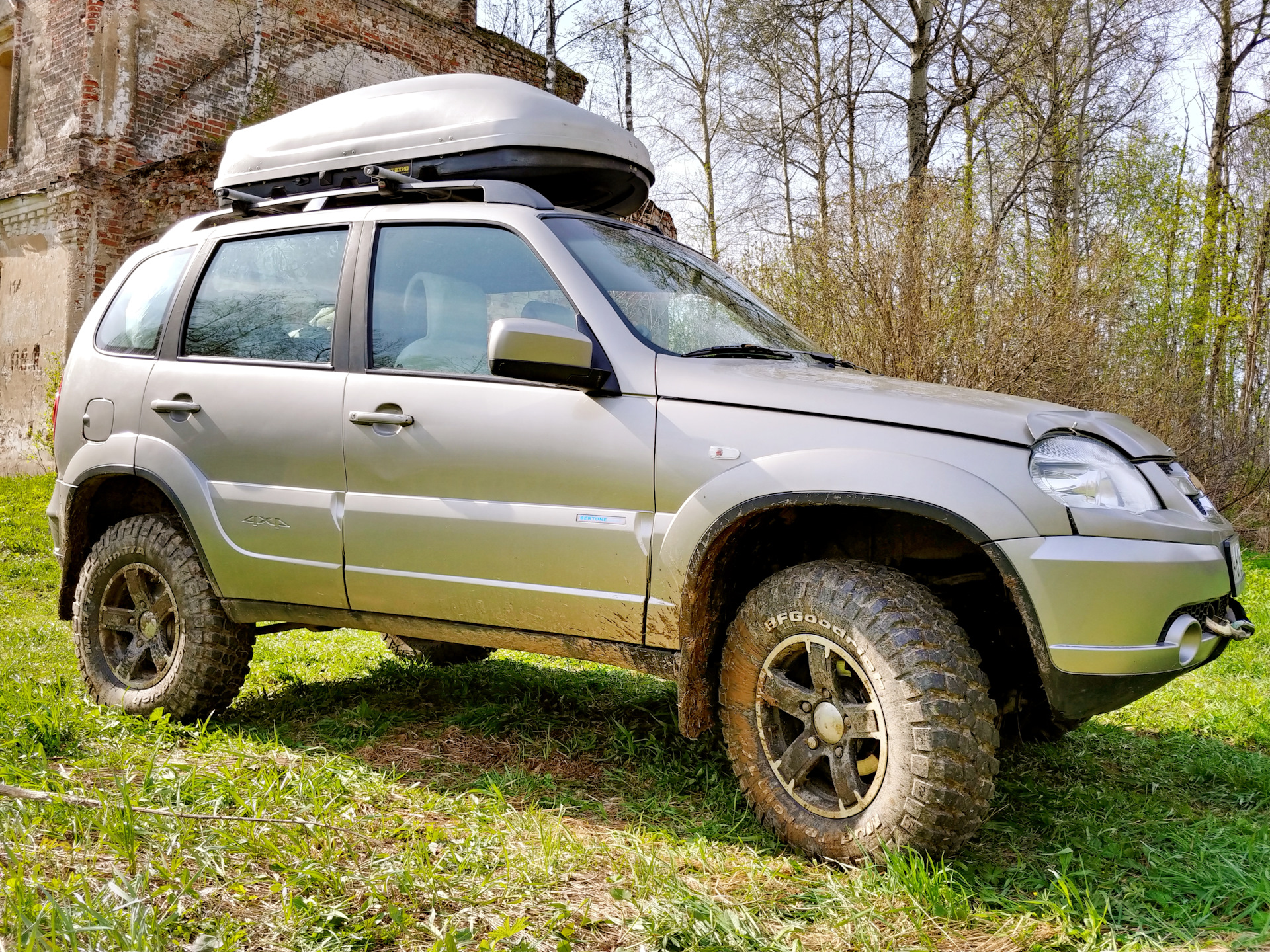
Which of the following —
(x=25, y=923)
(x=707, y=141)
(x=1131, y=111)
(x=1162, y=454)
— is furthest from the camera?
(x=707, y=141)

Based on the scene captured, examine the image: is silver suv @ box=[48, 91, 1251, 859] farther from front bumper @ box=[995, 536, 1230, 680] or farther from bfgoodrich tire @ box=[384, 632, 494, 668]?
bfgoodrich tire @ box=[384, 632, 494, 668]

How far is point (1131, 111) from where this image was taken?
A: 19.3 meters

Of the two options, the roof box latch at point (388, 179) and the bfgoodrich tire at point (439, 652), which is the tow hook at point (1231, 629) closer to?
the roof box latch at point (388, 179)

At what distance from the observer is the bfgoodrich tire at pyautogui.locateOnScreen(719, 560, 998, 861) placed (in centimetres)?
262

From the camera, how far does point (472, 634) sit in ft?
11.5

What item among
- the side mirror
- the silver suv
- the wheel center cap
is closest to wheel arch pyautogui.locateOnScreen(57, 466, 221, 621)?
the silver suv

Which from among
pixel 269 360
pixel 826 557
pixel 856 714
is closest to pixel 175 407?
pixel 269 360

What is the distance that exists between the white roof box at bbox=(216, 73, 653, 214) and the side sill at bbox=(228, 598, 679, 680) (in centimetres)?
178

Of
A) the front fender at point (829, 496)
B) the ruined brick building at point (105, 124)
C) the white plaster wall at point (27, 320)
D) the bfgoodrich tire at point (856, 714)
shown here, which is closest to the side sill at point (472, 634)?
the front fender at point (829, 496)

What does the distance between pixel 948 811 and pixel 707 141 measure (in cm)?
2448

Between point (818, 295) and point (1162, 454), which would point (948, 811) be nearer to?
point (1162, 454)

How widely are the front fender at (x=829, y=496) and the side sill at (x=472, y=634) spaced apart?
0.13 metres

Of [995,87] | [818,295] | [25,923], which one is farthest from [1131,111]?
[25,923]

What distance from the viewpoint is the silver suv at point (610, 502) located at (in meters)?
2.64
